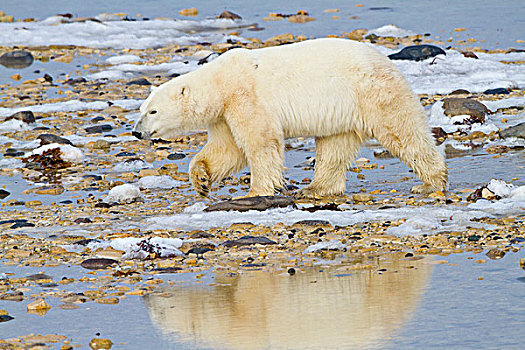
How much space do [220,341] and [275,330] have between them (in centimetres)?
31

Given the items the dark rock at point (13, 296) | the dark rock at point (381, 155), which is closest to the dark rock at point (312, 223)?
the dark rock at point (13, 296)

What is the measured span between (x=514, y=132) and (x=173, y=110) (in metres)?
4.35

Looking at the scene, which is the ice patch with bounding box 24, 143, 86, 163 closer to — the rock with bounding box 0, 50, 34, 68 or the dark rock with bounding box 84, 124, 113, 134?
the dark rock with bounding box 84, 124, 113, 134

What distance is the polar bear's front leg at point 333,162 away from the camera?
8859 mm

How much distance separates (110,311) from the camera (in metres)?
5.15

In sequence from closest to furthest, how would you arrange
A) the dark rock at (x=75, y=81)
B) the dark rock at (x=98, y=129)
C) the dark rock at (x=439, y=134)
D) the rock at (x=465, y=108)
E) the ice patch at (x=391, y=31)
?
the dark rock at (x=439, y=134), the rock at (x=465, y=108), the dark rock at (x=98, y=129), the dark rock at (x=75, y=81), the ice patch at (x=391, y=31)

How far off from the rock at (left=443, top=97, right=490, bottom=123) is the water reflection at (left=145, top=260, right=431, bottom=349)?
20.2 feet

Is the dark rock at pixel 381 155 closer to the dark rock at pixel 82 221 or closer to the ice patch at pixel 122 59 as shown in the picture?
the dark rock at pixel 82 221

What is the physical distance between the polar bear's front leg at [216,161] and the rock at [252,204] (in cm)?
81

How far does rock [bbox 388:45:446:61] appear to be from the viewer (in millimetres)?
16062

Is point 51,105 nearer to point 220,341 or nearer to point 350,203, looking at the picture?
point 350,203

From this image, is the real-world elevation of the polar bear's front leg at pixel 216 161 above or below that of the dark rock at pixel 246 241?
above

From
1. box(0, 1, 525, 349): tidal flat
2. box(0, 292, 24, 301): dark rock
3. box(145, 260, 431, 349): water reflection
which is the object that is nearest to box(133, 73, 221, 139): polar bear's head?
box(0, 1, 525, 349): tidal flat

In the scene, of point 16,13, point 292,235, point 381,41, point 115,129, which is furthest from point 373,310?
point 16,13
